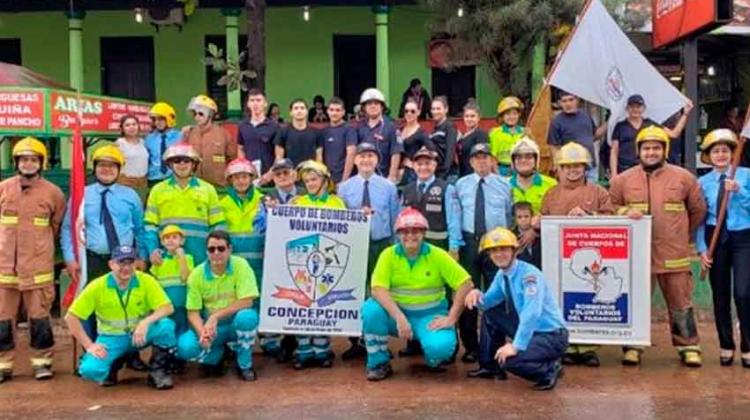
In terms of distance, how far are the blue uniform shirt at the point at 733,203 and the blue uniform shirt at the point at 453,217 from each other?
77.0 inches

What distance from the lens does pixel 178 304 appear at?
7574 millimetres

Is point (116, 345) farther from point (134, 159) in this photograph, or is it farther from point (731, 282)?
point (731, 282)

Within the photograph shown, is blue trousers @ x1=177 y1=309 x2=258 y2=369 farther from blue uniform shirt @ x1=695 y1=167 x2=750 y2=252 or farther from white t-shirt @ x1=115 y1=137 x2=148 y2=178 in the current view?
blue uniform shirt @ x1=695 y1=167 x2=750 y2=252

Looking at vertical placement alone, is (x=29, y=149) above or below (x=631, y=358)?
above

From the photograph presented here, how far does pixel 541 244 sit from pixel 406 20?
1149 cm

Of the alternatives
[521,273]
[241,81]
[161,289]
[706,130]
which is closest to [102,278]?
[161,289]

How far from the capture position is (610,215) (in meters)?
7.56

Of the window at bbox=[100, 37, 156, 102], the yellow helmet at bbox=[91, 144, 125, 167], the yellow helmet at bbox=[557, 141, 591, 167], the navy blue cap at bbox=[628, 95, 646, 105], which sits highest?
the window at bbox=[100, 37, 156, 102]

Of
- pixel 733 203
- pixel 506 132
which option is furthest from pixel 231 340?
pixel 733 203

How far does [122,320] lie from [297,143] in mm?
2897

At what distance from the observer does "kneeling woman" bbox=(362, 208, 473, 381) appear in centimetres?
719

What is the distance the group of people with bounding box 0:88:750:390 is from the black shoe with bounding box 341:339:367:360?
→ 0.04 metres

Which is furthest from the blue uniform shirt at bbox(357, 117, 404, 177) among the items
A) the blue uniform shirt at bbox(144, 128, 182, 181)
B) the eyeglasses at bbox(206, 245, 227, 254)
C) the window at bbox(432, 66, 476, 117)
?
the window at bbox(432, 66, 476, 117)

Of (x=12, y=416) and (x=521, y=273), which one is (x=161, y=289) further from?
A: (x=521, y=273)
